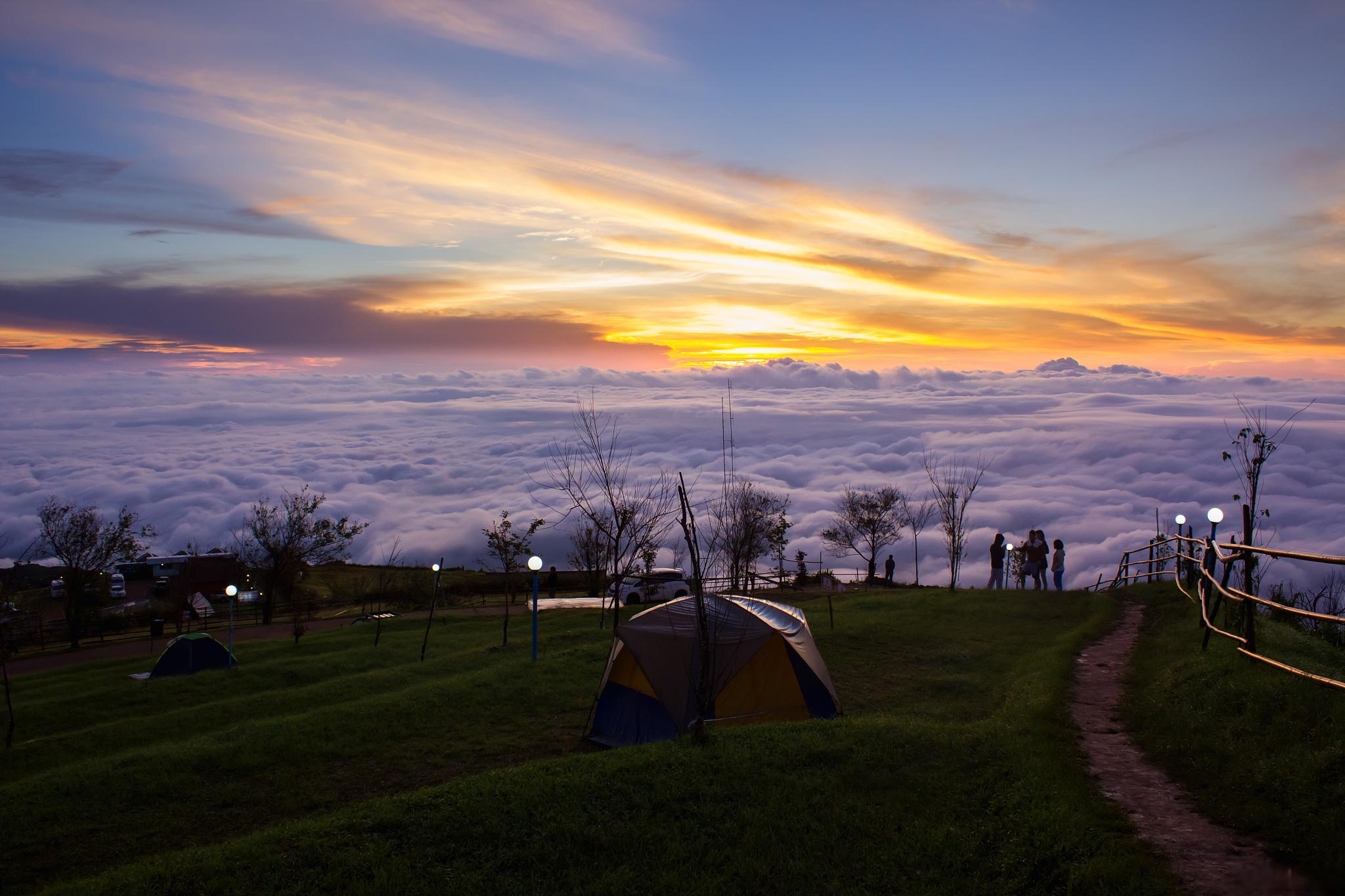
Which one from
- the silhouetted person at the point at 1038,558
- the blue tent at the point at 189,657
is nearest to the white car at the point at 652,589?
the silhouetted person at the point at 1038,558

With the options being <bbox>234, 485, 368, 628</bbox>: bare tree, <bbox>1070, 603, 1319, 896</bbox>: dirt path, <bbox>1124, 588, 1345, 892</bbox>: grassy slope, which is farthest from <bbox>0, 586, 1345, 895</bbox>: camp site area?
<bbox>234, 485, 368, 628</bbox>: bare tree

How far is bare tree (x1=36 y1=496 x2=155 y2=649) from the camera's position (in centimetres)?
4375

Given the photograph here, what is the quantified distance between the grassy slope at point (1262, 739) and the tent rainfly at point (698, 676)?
5.00 metres

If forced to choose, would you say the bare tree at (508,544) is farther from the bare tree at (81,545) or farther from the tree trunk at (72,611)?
the bare tree at (81,545)

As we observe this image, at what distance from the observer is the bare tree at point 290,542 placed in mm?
50688

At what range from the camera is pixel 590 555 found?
43406 millimetres

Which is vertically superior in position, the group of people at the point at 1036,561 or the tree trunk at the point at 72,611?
the group of people at the point at 1036,561

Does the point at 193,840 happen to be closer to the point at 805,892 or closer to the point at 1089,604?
the point at 805,892

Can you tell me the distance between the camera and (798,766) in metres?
9.28

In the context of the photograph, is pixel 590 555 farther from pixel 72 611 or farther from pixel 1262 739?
pixel 1262 739

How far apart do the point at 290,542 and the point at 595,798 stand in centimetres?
4975

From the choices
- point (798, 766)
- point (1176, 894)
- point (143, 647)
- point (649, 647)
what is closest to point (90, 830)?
point (649, 647)

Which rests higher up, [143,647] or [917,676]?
[917,676]

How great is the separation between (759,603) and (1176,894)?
924cm
